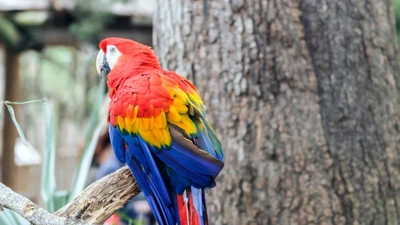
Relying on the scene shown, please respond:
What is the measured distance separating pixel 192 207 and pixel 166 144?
18 cm

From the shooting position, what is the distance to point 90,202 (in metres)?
1.48

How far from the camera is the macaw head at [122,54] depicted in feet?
5.98

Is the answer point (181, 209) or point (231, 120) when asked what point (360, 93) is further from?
point (181, 209)

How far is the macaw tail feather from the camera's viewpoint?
1529mm

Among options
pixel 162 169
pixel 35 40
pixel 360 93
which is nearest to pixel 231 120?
pixel 360 93

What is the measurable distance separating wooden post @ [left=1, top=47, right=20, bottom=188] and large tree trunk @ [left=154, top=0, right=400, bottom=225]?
3275 millimetres

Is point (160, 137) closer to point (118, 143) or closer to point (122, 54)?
point (118, 143)

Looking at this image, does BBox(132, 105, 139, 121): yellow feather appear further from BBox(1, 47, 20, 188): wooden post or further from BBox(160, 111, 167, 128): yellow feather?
BBox(1, 47, 20, 188): wooden post

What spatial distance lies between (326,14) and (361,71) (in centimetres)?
26

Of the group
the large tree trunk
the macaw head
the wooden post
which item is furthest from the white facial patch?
the wooden post

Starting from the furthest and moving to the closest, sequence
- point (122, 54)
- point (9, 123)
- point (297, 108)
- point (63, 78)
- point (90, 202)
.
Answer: point (63, 78) → point (9, 123) → point (297, 108) → point (122, 54) → point (90, 202)

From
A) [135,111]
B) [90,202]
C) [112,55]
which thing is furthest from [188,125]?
[112,55]

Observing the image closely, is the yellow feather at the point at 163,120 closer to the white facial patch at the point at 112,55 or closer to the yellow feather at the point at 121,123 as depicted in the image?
the yellow feather at the point at 121,123

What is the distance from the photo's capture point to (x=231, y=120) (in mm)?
2256
